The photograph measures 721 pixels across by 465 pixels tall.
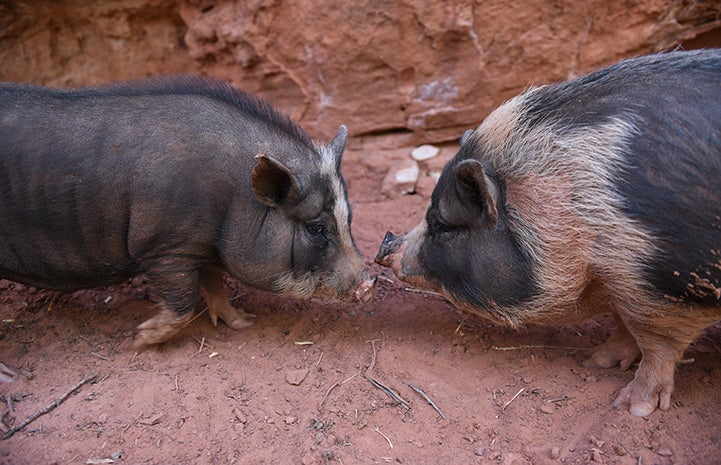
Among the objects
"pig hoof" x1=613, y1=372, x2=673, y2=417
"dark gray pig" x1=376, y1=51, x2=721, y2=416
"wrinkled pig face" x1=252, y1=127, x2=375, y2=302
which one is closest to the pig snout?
"wrinkled pig face" x1=252, y1=127, x2=375, y2=302

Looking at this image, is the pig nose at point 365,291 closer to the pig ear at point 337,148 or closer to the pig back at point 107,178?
the pig ear at point 337,148

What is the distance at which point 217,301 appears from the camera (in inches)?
187

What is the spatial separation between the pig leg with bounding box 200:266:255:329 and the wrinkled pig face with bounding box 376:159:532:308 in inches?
49.0

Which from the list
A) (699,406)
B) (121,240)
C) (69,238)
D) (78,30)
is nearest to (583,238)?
(699,406)

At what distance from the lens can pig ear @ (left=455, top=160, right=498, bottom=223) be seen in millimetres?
3683

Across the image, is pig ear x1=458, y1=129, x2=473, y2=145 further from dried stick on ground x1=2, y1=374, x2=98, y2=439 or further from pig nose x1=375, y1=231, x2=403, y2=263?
dried stick on ground x1=2, y1=374, x2=98, y2=439

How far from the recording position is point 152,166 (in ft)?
13.6

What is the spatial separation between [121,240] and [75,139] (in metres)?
0.67

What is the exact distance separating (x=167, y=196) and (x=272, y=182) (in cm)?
64

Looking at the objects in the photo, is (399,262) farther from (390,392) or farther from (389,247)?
(390,392)

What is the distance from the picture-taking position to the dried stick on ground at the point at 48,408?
3683 millimetres

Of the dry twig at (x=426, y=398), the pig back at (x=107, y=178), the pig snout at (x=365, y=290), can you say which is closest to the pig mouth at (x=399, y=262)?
the pig snout at (x=365, y=290)

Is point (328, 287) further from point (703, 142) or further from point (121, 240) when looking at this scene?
point (703, 142)

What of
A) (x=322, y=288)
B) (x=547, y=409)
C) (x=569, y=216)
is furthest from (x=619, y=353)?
(x=322, y=288)
